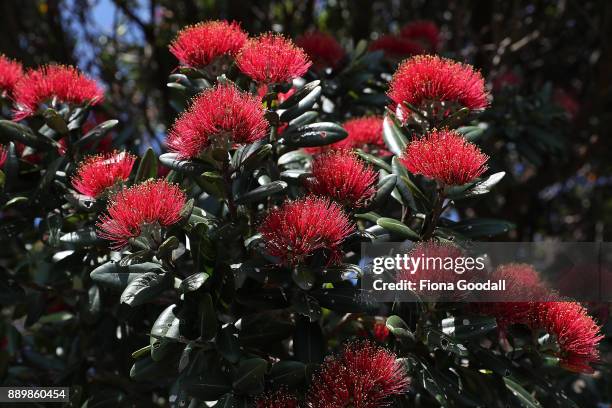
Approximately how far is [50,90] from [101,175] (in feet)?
1.52

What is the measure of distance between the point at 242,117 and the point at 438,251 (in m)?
0.58

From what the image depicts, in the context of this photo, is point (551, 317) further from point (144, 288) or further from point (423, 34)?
point (423, 34)

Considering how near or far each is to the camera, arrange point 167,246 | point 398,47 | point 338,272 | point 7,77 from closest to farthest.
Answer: point 167,246, point 338,272, point 7,77, point 398,47

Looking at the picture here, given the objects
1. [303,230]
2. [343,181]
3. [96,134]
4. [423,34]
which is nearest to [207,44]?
[96,134]

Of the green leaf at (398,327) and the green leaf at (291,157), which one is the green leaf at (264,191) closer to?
the green leaf at (291,157)

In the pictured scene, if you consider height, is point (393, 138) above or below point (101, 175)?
above

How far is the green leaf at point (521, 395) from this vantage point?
1730mm

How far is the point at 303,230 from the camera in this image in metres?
1.54

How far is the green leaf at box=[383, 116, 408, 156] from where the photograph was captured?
1.97 m

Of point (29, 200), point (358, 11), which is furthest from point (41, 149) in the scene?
point (358, 11)

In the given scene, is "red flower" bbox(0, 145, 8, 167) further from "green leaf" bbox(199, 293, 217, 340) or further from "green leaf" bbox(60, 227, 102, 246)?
"green leaf" bbox(199, 293, 217, 340)

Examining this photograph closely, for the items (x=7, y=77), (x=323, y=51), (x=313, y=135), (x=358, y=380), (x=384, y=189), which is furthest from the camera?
(x=323, y=51)

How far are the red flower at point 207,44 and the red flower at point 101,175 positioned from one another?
0.36 metres

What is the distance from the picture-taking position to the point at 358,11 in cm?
391
